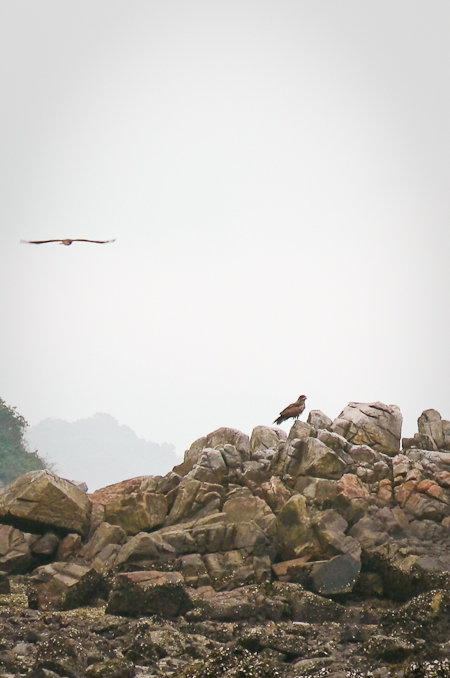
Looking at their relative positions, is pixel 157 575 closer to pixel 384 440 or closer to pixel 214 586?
pixel 214 586

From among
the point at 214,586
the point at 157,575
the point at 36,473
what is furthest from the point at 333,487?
the point at 36,473

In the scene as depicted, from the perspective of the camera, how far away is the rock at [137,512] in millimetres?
31656

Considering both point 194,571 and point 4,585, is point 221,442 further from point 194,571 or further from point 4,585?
point 4,585

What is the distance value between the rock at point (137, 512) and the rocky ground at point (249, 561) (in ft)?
0.24

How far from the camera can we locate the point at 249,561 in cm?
2770

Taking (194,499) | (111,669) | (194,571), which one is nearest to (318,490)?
(194,499)

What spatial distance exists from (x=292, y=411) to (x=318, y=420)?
1982 mm

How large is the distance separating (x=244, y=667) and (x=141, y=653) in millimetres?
4159

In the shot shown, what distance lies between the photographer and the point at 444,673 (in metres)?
16.8

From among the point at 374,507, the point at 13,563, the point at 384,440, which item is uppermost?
the point at 384,440

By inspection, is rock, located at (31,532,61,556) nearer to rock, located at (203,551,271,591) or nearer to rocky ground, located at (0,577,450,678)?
rocky ground, located at (0,577,450,678)

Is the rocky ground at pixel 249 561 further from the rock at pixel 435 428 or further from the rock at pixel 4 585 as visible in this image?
the rock at pixel 4 585

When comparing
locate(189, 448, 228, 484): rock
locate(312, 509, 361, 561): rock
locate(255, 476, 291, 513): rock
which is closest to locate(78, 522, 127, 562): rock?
locate(189, 448, 228, 484): rock

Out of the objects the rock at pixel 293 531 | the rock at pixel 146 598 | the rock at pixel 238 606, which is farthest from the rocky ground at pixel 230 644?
the rock at pixel 293 531
